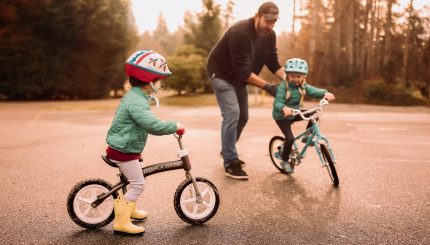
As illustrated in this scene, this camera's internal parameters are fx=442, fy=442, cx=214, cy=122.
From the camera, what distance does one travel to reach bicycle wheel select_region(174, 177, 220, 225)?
3873mm

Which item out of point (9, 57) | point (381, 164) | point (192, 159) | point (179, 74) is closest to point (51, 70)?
point (9, 57)

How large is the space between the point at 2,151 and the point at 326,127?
24.9 ft

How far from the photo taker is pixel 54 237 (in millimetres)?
3602

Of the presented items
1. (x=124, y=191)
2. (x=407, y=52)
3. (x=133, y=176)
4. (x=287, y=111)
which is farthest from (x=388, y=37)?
(x=133, y=176)

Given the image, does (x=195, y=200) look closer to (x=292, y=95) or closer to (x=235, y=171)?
(x=235, y=171)

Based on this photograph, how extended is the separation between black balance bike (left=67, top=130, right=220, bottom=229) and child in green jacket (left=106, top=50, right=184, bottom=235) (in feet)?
0.38

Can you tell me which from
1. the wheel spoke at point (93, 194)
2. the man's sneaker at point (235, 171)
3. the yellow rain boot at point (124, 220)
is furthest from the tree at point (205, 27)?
the yellow rain boot at point (124, 220)

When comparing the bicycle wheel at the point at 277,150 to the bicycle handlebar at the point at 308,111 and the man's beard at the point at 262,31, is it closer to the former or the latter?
the bicycle handlebar at the point at 308,111

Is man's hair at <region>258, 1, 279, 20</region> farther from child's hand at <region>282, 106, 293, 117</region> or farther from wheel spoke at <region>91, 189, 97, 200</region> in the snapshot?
Answer: wheel spoke at <region>91, 189, 97, 200</region>

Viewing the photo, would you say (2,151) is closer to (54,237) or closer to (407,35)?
(54,237)

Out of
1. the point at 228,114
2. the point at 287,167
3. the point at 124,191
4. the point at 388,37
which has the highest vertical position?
the point at 388,37

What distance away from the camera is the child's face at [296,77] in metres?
5.24

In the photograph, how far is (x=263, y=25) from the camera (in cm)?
544

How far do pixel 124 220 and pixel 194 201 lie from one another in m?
0.66
